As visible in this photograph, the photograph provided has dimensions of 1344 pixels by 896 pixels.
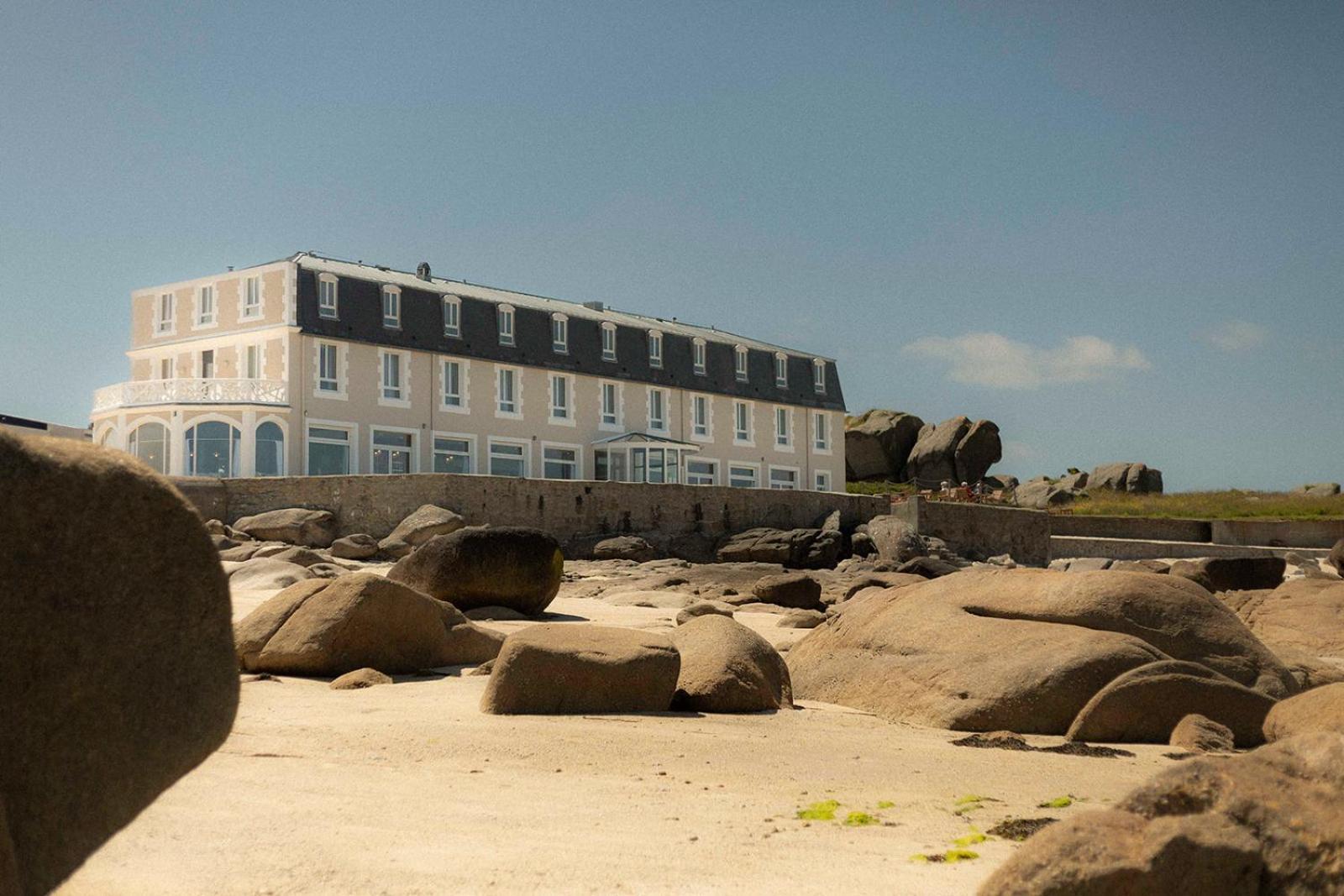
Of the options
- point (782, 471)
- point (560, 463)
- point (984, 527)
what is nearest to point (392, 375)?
point (560, 463)

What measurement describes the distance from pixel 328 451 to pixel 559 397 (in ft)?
35.5

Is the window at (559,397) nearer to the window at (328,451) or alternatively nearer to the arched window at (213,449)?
the window at (328,451)

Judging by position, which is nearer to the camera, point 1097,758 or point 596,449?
point 1097,758

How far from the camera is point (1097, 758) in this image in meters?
8.09

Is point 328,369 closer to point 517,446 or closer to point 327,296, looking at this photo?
point 327,296

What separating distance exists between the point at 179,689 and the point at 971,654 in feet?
23.7

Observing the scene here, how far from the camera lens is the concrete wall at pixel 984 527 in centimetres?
4741

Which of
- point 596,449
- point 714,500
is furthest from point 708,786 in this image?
point 596,449

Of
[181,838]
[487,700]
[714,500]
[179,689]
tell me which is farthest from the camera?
[714,500]

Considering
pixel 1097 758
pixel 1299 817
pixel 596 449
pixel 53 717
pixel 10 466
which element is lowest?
pixel 1097 758

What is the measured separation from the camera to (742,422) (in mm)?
57438

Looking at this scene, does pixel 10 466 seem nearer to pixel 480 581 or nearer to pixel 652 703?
pixel 652 703

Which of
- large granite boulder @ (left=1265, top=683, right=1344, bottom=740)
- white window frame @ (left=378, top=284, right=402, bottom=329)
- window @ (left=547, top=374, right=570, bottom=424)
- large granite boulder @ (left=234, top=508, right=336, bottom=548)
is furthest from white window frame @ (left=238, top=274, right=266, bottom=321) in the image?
large granite boulder @ (left=1265, top=683, right=1344, bottom=740)

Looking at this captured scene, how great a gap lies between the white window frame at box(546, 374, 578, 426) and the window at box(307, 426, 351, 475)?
30.6 feet
